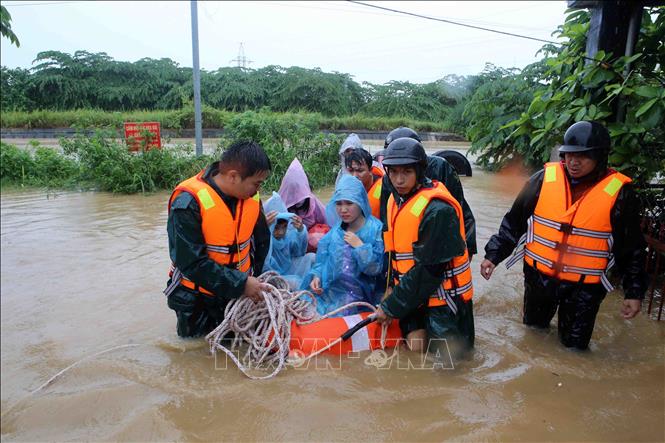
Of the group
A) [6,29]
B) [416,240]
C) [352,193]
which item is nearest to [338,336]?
[416,240]

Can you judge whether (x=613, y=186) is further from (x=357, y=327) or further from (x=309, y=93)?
(x=309, y=93)

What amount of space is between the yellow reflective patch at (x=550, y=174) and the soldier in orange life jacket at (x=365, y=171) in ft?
4.71

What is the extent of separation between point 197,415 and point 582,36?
482cm

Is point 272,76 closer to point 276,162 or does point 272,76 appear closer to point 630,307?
point 276,162

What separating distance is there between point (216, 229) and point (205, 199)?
20cm

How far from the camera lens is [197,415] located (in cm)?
280

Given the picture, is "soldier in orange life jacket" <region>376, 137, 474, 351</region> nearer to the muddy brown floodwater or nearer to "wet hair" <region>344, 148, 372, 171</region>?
the muddy brown floodwater

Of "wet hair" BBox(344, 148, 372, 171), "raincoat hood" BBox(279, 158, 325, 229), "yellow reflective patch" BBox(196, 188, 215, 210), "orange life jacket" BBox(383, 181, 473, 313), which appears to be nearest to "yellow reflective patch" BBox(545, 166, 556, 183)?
"orange life jacket" BBox(383, 181, 473, 313)

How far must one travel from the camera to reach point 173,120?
15750 millimetres

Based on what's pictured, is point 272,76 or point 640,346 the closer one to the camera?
point 640,346

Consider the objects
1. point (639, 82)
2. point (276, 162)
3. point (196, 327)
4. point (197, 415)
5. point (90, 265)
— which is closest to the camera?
point (197, 415)

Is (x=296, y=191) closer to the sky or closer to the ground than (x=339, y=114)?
closer to the ground

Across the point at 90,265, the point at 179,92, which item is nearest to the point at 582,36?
the point at 90,265

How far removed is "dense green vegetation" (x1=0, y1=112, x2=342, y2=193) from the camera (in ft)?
30.9
